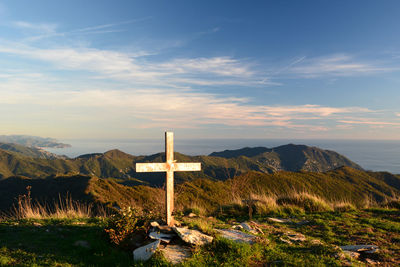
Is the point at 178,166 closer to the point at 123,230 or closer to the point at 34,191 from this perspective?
the point at 123,230

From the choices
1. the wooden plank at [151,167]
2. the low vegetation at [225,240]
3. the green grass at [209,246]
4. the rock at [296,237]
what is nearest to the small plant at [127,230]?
the low vegetation at [225,240]

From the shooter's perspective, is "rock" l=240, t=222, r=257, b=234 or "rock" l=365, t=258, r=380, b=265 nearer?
"rock" l=365, t=258, r=380, b=265

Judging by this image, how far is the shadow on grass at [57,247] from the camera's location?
5406 millimetres

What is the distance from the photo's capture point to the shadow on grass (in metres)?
5.41

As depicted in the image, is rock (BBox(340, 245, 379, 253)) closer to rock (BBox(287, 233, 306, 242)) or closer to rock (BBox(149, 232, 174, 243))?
rock (BBox(287, 233, 306, 242))

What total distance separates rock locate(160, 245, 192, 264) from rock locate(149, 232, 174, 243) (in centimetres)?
21

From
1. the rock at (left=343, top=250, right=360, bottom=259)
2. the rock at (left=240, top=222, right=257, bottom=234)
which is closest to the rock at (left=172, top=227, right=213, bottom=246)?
the rock at (left=240, top=222, right=257, bottom=234)

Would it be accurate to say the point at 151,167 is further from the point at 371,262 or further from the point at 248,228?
the point at 371,262

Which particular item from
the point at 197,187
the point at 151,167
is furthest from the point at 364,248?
the point at 197,187

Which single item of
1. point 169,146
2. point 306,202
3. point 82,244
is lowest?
point 306,202

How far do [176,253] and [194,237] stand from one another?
2.18 ft

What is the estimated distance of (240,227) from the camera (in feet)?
26.1

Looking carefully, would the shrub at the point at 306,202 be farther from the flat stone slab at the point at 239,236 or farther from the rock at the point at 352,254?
the flat stone slab at the point at 239,236

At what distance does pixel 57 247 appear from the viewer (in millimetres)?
6195
